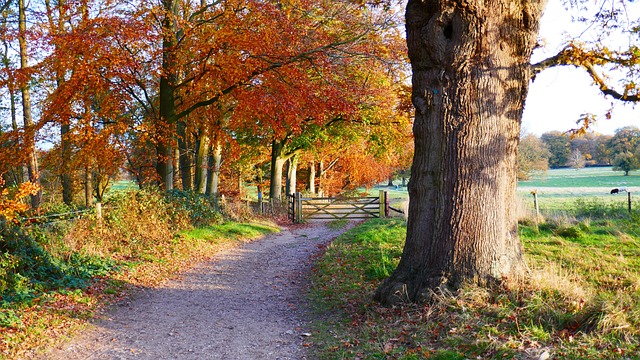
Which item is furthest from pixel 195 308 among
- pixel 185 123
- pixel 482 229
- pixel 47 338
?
pixel 185 123

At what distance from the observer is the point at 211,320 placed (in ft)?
25.1

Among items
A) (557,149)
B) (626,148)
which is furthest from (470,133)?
(557,149)

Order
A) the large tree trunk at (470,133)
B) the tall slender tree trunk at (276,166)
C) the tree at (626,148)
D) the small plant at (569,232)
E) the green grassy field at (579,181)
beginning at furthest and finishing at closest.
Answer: the green grassy field at (579,181) → the tree at (626,148) → the tall slender tree trunk at (276,166) → the small plant at (569,232) → the large tree trunk at (470,133)

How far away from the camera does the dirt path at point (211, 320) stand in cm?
621

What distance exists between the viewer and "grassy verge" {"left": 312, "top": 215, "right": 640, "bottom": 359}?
487cm

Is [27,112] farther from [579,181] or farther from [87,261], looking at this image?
[579,181]

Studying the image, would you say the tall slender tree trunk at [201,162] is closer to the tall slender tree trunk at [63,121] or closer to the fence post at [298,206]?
the tall slender tree trunk at [63,121]

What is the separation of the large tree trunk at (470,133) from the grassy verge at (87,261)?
16.5 feet

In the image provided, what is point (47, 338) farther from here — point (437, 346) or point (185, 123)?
point (185, 123)

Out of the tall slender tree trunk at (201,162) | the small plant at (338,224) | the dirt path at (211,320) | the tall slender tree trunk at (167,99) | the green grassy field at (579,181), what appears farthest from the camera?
the green grassy field at (579,181)

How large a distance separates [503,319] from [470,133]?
2535mm

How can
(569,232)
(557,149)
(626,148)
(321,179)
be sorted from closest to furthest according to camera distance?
(569,232)
(626,148)
(321,179)
(557,149)

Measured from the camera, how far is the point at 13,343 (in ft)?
19.2

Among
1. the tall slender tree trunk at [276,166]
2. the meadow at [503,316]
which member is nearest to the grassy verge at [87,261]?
the meadow at [503,316]
